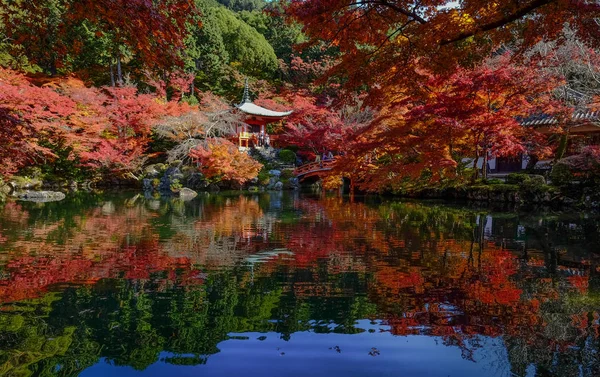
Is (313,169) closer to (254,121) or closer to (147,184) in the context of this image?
(254,121)

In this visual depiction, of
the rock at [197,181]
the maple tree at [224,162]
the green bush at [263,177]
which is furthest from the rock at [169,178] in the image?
the green bush at [263,177]

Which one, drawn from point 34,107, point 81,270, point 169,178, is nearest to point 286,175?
point 169,178

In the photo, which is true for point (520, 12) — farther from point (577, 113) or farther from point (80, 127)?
point (80, 127)

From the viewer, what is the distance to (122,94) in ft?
74.7

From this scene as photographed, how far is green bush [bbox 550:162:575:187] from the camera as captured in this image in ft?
42.1

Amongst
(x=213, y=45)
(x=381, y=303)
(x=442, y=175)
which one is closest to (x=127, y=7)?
(x=381, y=303)

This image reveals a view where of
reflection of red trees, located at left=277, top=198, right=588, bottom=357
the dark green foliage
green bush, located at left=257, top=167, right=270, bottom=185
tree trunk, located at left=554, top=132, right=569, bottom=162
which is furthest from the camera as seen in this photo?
the dark green foliage

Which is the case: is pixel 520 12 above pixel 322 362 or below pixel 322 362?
above

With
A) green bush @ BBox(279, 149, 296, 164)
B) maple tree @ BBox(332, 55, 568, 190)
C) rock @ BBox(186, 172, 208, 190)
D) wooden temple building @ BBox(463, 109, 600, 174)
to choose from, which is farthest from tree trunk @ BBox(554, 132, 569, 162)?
rock @ BBox(186, 172, 208, 190)

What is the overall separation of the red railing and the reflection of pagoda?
352cm

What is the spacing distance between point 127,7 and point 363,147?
9.52 meters

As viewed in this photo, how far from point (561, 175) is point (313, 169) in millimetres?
12577

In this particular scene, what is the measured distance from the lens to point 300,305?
3.79 metres

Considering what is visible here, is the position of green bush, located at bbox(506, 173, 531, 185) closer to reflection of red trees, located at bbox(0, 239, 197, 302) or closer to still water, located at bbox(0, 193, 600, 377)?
still water, located at bbox(0, 193, 600, 377)
